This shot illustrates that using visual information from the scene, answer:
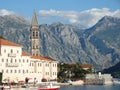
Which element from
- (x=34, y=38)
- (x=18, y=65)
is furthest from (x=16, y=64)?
(x=34, y=38)

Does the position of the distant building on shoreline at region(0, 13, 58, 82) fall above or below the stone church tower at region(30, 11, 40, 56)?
below

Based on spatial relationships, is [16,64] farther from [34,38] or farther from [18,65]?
[34,38]

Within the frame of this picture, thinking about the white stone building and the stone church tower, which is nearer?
the white stone building

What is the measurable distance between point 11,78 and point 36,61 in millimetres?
16229

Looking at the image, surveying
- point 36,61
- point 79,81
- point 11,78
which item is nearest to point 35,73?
point 36,61

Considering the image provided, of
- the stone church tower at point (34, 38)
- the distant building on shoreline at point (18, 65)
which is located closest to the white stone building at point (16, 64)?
the distant building on shoreline at point (18, 65)

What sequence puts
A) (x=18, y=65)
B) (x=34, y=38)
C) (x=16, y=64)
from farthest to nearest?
(x=34, y=38) → (x=18, y=65) → (x=16, y=64)

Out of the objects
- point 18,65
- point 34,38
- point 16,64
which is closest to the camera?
point 16,64

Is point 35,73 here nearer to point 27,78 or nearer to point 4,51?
point 27,78

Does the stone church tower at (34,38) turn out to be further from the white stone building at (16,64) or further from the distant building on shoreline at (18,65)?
the white stone building at (16,64)

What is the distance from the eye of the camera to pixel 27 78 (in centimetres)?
10462

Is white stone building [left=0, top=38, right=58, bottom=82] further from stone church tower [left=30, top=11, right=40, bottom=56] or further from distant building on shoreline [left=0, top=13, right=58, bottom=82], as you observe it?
stone church tower [left=30, top=11, right=40, bottom=56]

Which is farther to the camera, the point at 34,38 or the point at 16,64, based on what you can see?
the point at 34,38

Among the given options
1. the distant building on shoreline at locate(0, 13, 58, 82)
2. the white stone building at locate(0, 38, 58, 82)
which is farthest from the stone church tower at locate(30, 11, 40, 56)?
the white stone building at locate(0, 38, 58, 82)
